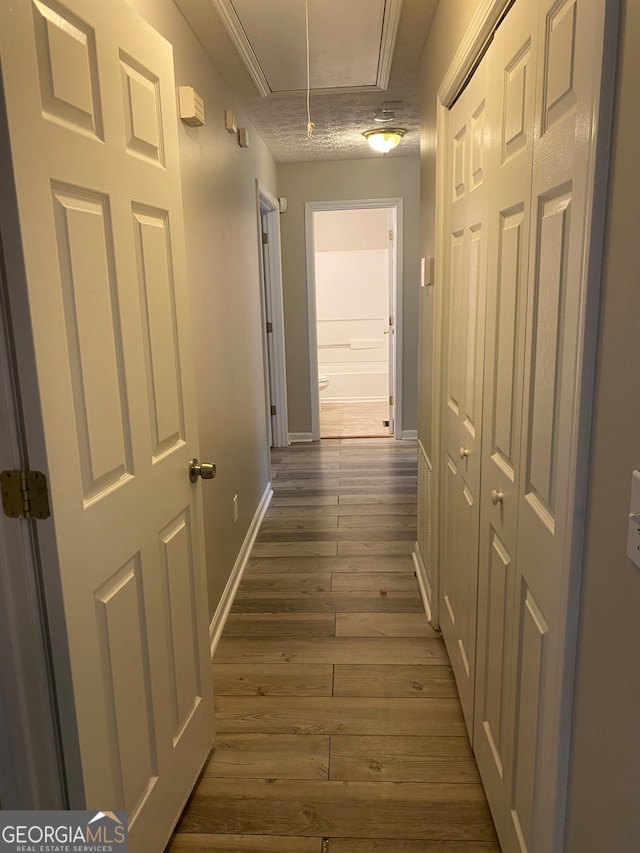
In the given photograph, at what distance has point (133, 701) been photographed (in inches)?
54.6

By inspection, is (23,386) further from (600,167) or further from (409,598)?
(409,598)

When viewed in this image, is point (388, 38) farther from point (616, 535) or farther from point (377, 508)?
point (377, 508)

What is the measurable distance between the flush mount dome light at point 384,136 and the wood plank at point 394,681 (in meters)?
3.20

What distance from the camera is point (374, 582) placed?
305cm

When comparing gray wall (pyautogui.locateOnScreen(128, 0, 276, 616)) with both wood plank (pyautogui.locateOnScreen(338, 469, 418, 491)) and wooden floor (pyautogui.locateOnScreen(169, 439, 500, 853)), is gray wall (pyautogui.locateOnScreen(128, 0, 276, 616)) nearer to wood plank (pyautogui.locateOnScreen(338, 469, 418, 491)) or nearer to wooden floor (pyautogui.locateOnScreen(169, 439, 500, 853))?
wooden floor (pyautogui.locateOnScreen(169, 439, 500, 853))

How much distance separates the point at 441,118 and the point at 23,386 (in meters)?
1.84

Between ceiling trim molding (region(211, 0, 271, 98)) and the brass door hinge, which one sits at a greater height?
ceiling trim molding (region(211, 0, 271, 98))

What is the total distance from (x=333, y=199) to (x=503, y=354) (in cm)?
416

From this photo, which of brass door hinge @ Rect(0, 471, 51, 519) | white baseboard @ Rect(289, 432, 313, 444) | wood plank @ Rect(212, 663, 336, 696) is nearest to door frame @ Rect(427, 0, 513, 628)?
wood plank @ Rect(212, 663, 336, 696)

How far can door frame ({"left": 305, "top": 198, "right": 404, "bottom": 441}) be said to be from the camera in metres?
5.21

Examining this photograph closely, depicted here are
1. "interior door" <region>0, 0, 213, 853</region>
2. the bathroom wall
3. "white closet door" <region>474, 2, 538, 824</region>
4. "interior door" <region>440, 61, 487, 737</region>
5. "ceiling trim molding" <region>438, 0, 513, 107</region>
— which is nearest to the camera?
"interior door" <region>0, 0, 213, 853</region>

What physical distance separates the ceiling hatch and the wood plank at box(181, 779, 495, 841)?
2612mm

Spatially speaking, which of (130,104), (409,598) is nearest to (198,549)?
(130,104)

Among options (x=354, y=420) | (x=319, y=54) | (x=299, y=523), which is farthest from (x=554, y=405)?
(x=354, y=420)
